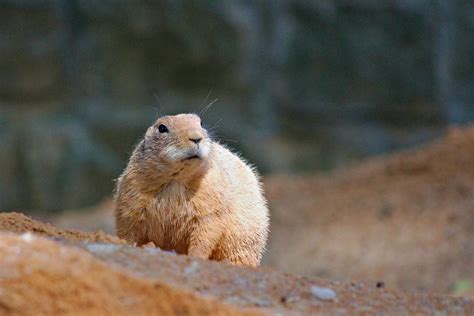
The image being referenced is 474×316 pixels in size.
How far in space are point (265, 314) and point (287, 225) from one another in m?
4.86

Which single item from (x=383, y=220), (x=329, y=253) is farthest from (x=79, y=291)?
(x=383, y=220)

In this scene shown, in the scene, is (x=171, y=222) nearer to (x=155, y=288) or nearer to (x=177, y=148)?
(x=177, y=148)

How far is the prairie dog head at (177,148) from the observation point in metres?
4.16

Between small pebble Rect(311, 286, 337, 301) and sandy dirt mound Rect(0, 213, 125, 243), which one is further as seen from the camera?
sandy dirt mound Rect(0, 213, 125, 243)

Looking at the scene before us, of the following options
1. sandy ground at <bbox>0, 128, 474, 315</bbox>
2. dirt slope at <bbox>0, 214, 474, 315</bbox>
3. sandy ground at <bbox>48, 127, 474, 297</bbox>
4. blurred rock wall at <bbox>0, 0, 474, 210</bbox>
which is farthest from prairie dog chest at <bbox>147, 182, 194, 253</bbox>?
blurred rock wall at <bbox>0, 0, 474, 210</bbox>

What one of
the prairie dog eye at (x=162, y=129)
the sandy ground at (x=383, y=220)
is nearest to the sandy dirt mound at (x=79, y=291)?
the prairie dog eye at (x=162, y=129)

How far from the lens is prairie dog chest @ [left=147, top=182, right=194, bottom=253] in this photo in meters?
4.19

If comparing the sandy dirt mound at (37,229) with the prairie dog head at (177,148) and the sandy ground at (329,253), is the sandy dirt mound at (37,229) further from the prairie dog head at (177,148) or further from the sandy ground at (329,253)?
the prairie dog head at (177,148)

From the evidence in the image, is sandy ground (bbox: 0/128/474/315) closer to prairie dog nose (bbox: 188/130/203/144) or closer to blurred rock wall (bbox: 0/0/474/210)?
blurred rock wall (bbox: 0/0/474/210)

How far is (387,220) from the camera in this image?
23.0ft

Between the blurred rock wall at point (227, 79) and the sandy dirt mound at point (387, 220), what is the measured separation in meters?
0.53

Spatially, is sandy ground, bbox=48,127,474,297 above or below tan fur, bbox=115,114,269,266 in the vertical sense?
above

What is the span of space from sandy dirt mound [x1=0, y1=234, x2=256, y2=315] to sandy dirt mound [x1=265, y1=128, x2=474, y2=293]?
12.1 feet

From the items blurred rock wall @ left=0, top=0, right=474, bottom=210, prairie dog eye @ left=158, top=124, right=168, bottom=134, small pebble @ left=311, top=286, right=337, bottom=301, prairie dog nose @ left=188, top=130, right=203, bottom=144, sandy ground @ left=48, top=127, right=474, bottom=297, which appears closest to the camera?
small pebble @ left=311, top=286, right=337, bottom=301
